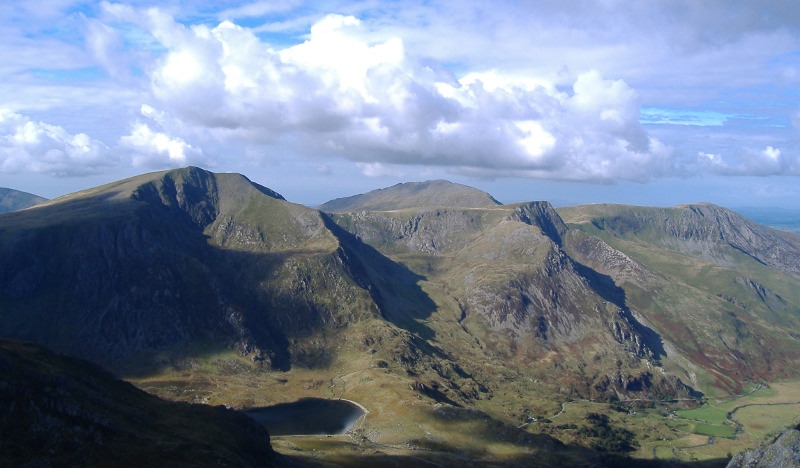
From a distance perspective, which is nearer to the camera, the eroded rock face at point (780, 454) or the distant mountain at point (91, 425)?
the eroded rock face at point (780, 454)

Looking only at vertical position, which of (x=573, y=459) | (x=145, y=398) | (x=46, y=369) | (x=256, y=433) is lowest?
(x=573, y=459)

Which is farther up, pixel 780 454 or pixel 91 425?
pixel 780 454

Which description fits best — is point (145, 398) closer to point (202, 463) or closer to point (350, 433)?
point (202, 463)

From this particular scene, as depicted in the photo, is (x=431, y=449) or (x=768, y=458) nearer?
(x=768, y=458)

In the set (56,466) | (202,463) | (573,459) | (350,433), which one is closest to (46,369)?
(56,466)

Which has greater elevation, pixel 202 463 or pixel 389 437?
pixel 202 463
